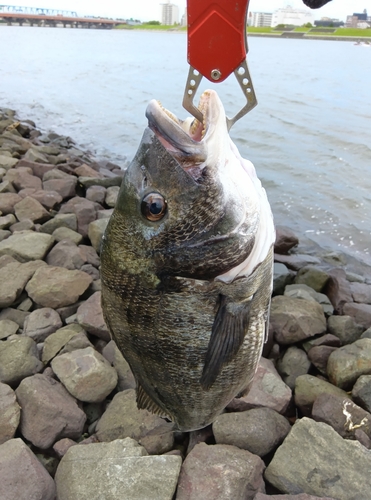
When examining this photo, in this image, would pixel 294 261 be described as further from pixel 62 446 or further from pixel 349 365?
pixel 62 446

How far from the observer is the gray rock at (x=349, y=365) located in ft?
12.4

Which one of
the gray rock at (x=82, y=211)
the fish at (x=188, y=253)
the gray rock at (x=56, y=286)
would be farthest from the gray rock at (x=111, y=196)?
the fish at (x=188, y=253)

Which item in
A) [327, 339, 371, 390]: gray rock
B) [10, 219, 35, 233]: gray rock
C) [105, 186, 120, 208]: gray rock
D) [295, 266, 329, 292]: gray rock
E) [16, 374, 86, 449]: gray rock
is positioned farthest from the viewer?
[105, 186, 120, 208]: gray rock

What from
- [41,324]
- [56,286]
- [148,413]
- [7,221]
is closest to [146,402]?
[148,413]

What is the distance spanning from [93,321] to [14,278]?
1212 mm

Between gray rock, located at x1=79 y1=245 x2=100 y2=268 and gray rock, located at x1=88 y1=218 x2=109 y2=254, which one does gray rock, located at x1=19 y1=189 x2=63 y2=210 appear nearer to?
gray rock, located at x1=88 y1=218 x2=109 y2=254

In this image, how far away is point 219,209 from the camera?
2.04 metres

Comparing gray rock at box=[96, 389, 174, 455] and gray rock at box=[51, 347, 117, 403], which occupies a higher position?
gray rock at box=[51, 347, 117, 403]

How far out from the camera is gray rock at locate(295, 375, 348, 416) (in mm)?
3676

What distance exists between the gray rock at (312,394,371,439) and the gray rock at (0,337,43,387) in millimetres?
2267

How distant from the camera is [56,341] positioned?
4.07 metres

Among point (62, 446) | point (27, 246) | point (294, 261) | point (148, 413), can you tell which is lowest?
point (294, 261)

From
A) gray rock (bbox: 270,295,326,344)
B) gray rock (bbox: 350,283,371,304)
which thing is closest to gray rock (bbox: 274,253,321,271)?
gray rock (bbox: 350,283,371,304)

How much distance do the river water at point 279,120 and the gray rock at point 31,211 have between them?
447 cm
